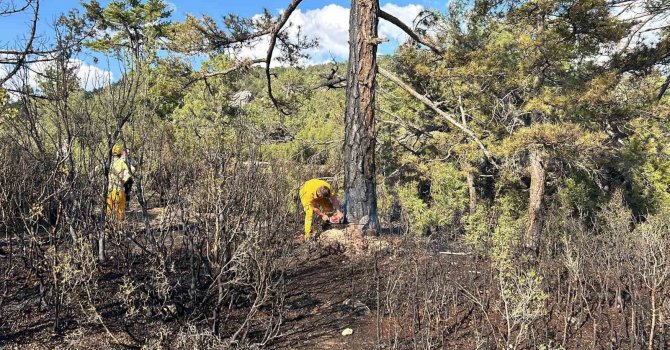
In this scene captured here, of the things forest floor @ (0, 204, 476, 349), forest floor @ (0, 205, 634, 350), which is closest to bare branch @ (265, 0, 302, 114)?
forest floor @ (0, 204, 476, 349)

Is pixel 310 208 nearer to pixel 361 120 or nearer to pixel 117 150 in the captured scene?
pixel 361 120

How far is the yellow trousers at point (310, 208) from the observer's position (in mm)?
6805

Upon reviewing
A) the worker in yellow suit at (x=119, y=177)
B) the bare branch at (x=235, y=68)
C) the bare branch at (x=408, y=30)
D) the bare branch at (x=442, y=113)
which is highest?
the bare branch at (x=408, y=30)

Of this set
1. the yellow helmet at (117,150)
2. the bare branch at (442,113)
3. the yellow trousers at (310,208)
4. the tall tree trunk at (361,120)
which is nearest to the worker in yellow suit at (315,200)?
the yellow trousers at (310,208)

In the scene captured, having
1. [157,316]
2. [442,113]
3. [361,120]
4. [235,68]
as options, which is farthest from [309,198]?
[157,316]

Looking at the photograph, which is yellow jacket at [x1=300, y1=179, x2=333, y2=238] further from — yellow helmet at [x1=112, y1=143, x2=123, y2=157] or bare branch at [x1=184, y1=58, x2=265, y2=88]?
yellow helmet at [x1=112, y1=143, x2=123, y2=157]

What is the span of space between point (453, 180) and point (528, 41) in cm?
729

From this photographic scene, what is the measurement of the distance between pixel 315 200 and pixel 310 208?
0.50 ft

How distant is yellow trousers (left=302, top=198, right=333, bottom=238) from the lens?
6.80 m

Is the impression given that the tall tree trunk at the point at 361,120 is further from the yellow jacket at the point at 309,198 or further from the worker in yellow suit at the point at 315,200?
the yellow jacket at the point at 309,198

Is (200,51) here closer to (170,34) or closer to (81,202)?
(170,34)

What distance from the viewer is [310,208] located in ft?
22.5

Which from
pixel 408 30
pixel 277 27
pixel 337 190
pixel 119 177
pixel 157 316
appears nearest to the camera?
pixel 157 316

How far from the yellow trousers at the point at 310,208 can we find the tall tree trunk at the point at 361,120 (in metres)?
0.32
